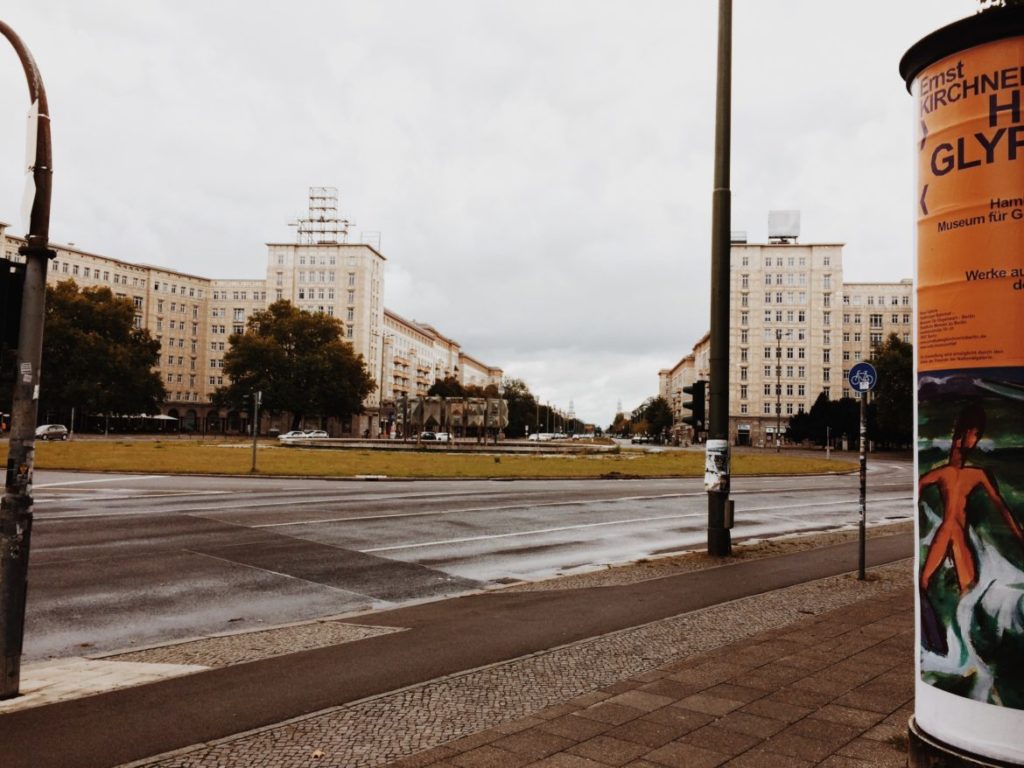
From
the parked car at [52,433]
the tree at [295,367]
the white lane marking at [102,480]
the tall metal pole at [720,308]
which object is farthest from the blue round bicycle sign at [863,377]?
the tree at [295,367]

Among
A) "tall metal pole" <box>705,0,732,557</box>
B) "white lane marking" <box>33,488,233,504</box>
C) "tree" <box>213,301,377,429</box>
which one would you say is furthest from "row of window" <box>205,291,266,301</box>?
"tall metal pole" <box>705,0,732,557</box>

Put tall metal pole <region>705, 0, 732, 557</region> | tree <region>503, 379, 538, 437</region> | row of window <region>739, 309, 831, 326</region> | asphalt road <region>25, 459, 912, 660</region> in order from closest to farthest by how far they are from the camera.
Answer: asphalt road <region>25, 459, 912, 660</region>
tall metal pole <region>705, 0, 732, 557</region>
row of window <region>739, 309, 831, 326</region>
tree <region>503, 379, 538, 437</region>

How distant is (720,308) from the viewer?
11.9m

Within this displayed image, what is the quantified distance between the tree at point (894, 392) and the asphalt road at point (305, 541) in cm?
5351

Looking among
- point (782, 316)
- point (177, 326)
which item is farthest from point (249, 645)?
point (177, 326)

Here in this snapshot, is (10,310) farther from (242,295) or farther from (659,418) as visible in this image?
(659,418)

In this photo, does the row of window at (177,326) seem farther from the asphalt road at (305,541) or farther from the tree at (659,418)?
the asphalt road at (305,541)

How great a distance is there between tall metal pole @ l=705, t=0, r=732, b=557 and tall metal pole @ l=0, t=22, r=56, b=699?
8.58 metres

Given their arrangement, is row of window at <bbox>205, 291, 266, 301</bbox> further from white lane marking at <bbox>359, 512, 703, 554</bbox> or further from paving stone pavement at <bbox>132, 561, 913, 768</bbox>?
paving stone pavement at <bbox>132, 561, 913, 768</bbox>

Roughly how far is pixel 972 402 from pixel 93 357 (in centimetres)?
9173

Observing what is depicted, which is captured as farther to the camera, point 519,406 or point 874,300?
point 519,406

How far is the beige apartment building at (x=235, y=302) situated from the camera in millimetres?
126938

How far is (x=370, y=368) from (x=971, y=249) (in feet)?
424

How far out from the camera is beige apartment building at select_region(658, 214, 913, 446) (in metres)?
124
